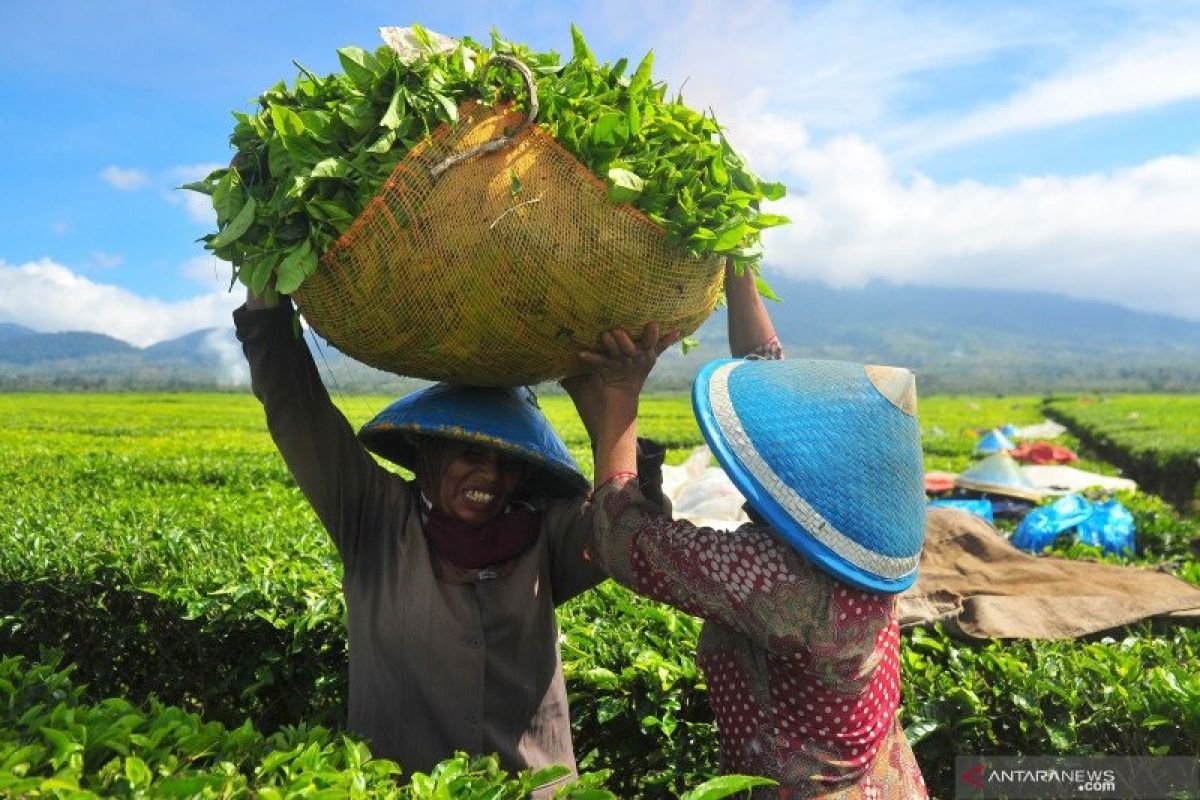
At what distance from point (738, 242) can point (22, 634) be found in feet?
13.4

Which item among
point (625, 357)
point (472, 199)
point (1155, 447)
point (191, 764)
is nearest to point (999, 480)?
point (1155, 447)

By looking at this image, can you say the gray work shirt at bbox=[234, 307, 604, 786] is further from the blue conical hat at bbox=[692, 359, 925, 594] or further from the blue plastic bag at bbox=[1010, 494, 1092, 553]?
the blue plastic bag at bbox=[1010, 494, 1092, 553]

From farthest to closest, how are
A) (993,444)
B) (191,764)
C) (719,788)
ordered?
1. (993,444)
2. (191,764)
3. (719,788)

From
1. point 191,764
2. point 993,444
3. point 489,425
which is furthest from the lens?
point 993,444

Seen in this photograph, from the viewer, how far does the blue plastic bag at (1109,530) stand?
6.67 metres

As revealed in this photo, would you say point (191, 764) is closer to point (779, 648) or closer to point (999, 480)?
point (779, 648)

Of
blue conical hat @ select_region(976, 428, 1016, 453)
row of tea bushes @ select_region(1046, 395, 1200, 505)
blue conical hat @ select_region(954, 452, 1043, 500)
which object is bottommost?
row of tea bushes @ select_region(1046, 395, 1200, 505)

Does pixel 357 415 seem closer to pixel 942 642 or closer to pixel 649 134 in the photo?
pixel 942 642

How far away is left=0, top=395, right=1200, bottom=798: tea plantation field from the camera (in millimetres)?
1794

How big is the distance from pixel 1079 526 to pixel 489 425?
5.76 meters

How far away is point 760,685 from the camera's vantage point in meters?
1.90

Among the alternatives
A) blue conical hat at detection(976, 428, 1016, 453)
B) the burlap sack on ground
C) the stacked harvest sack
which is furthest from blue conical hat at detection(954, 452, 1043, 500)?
the stacked harvest sack

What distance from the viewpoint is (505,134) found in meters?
1.80

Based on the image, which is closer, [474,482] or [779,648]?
[779,648]
